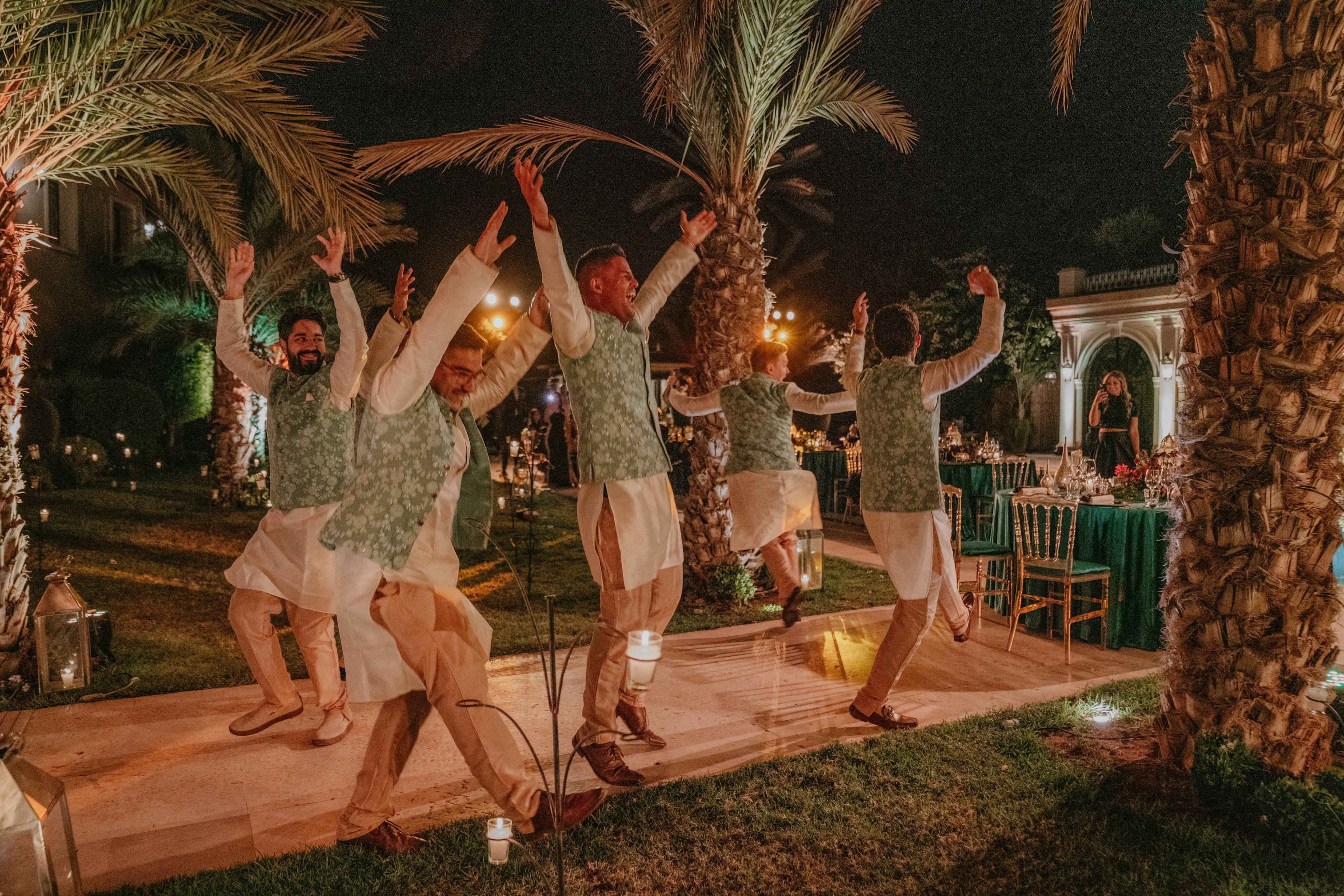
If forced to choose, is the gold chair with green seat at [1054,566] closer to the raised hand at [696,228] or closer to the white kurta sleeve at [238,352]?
the raised hand at [696,228]

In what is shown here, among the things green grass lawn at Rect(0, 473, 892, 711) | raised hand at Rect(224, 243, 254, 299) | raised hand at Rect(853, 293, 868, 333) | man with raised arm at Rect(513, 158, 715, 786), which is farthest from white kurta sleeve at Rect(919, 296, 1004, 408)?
raised hand at Rect(224, 243, 254, 299)

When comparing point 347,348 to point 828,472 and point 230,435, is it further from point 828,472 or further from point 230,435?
point 230,435

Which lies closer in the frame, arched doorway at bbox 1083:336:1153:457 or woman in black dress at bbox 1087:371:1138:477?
woman in black dress at bbox 1087:371:1138:477

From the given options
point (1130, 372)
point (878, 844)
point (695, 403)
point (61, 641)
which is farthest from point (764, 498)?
point (1130, 372)

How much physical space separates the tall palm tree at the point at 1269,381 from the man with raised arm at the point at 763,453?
10.0 ft

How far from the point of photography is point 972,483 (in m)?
11.5

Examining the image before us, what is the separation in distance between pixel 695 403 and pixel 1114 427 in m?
5.17

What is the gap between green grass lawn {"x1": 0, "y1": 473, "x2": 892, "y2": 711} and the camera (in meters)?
5.78

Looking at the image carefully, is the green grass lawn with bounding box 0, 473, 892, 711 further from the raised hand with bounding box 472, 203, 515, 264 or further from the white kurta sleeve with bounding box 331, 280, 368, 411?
the raised hand with bounding box 472, 203, 515, 264

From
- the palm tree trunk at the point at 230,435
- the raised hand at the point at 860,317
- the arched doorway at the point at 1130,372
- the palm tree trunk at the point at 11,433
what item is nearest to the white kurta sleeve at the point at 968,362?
the raised hand at the point at 860,317

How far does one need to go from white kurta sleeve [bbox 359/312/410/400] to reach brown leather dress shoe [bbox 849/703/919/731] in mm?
2927

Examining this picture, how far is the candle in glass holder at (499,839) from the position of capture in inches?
117

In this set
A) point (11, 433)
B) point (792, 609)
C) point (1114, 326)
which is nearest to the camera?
point (11, 433)

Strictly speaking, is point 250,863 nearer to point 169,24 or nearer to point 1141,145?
point 169,24
